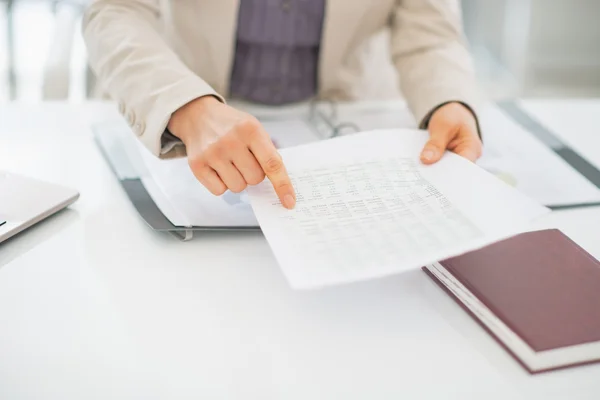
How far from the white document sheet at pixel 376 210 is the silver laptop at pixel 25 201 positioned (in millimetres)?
236

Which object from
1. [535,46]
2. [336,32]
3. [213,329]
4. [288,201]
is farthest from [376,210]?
[535,46]

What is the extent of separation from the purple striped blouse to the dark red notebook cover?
519 mm

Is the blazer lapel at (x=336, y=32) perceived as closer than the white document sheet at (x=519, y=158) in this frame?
No

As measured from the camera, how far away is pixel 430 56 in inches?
40.1

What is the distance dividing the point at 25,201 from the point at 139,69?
21cm

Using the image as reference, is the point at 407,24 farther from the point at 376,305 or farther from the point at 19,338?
the point at 19,338

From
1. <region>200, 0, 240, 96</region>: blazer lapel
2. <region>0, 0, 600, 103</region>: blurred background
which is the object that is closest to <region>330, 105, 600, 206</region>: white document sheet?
<region>200, 0, 240, 96</region>: blazer lapel

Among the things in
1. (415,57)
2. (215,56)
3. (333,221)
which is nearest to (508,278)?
(333,221)

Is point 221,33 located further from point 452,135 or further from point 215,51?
point 452,135

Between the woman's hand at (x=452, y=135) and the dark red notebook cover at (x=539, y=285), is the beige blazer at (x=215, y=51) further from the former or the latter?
the dark red notebook cover at (x=539, y=285)

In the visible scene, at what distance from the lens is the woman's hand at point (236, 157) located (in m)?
0.68

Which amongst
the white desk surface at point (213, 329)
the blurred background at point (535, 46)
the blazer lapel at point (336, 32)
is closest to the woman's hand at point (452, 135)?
the white desk surface at point (213, 329)

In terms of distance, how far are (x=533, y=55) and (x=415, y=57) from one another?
195 centimetres

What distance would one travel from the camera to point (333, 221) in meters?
0.66
